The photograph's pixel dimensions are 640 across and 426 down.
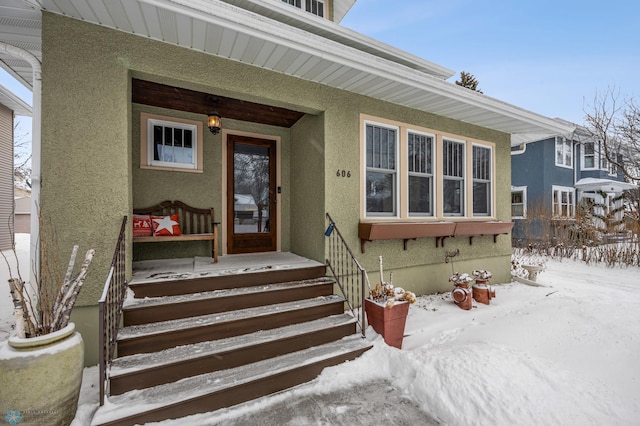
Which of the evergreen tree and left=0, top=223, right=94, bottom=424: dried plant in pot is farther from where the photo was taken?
the evergreen tree

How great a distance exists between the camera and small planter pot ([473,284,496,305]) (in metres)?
4.48

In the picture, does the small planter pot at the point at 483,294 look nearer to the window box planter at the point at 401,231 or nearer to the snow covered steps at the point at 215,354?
the window box planter at the point at 401,231

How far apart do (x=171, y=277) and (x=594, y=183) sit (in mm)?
16815

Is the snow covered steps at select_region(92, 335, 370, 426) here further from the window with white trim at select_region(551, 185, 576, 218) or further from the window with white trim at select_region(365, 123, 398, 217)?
the window with white trim at select_region(551, 185, 576, 218)

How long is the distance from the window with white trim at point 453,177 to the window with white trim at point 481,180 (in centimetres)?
40

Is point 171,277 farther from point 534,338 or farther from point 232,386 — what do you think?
point 534,338

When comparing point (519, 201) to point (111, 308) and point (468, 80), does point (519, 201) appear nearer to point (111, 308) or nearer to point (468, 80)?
point (468, 80)

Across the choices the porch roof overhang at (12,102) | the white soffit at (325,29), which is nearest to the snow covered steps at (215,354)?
the white soffit at (325,29)

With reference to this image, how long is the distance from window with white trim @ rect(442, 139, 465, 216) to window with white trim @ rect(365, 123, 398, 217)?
3.97ft

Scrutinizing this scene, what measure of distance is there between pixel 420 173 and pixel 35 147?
16.9 ft

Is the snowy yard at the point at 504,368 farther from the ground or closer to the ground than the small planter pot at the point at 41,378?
closer to the ground

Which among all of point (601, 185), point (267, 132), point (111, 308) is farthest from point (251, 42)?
point (601, 185)

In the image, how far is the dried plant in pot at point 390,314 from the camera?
301 cm

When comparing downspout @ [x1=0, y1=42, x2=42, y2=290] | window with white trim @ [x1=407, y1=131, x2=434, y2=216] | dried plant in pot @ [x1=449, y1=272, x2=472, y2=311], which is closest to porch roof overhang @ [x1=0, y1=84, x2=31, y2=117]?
downspout @ [x1=0, y1=42, x2=42, y2=290]
